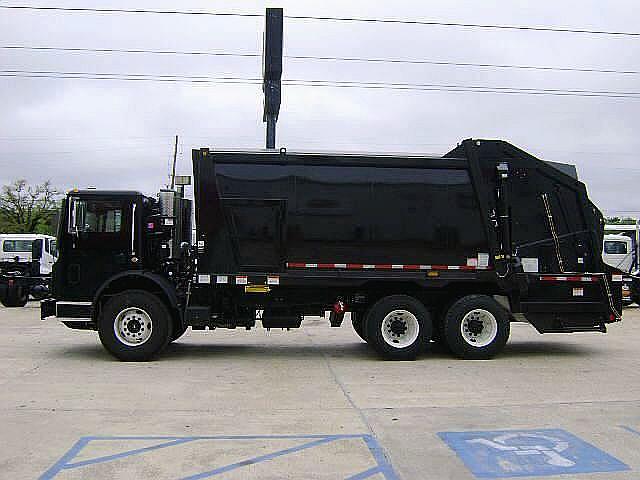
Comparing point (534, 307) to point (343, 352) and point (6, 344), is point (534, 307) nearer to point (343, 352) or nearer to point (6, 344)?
point (343, 352)

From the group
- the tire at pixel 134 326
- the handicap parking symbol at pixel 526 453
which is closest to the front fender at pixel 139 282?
the tire at pixel 134 326

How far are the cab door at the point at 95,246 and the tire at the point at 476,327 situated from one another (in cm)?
516

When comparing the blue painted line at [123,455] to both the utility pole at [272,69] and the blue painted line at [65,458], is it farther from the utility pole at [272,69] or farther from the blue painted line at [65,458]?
the utility pole at [272,69]

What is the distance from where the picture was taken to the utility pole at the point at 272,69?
16.1 metres

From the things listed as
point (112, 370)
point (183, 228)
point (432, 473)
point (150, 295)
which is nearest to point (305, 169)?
point (183, 228)

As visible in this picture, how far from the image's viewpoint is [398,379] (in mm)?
9570

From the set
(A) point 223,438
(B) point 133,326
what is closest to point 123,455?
(A) point 223,438

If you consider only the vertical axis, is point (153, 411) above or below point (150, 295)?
below

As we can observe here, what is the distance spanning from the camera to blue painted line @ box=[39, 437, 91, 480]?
5375mm

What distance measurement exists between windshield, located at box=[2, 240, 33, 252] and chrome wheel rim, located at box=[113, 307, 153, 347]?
19.2m

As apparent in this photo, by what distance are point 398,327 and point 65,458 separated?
6.29 m

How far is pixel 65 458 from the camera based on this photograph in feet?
19.1

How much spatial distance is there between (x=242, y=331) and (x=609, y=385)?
8.59m

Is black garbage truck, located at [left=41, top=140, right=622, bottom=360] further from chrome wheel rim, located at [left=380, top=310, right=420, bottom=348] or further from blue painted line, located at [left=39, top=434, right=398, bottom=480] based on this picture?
blue painted line, located at [left=39, top=434, right=398, bottom=480]
